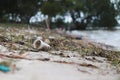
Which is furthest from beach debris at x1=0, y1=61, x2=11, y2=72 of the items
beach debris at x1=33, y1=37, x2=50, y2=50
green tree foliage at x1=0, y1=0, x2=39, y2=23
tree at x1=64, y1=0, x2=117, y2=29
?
tree at x1=64, y1=0, x2=117, y2=29

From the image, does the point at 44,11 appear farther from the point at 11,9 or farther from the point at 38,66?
the point at 38,66

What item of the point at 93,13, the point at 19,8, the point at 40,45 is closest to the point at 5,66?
the point at 40,45

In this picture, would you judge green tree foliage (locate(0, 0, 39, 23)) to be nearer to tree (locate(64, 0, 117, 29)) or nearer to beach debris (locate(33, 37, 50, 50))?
tree (locate(64, 0, 117, 29))

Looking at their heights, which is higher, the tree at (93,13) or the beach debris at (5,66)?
the tree at (93,13)

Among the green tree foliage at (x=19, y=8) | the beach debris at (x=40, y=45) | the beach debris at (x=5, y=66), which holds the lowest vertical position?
the beach debris at (x=5, y=66)

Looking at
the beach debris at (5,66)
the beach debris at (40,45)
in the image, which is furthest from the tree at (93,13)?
the beach debris at (5,66)

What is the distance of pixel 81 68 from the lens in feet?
21.3

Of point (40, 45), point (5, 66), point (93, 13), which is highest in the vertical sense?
point (93, 13)

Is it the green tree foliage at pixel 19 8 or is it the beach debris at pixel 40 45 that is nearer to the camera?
the beach debris at pixel 40 45

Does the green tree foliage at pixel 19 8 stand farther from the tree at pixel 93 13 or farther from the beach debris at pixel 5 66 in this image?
the beach debris at pixel 5 66

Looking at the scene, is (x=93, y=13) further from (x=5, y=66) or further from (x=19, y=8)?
(x=5, y=66)

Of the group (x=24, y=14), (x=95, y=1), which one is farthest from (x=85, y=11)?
(x=24, y=14)

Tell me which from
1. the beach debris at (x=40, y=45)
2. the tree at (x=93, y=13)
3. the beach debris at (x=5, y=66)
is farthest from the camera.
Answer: the tree at (x=93, y=13)

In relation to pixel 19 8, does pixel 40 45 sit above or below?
below
